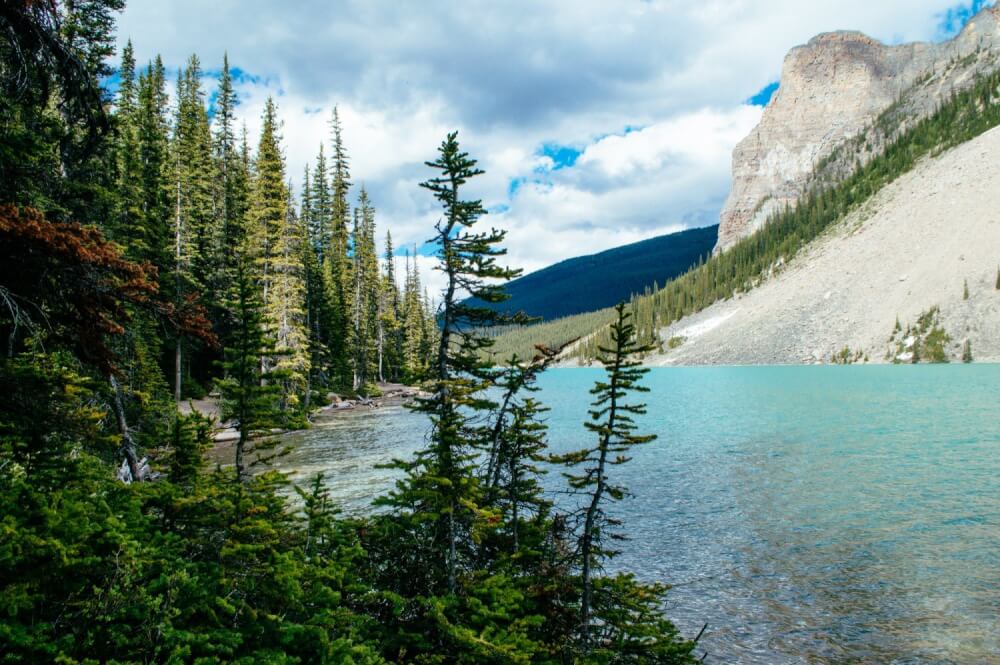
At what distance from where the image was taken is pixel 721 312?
167m

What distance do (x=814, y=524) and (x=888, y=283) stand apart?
12943 cm

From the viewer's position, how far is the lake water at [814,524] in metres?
11.8

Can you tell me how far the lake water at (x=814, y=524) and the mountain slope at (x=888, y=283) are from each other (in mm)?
83427

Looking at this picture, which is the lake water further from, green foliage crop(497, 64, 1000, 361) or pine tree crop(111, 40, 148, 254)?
green foliage crop(497, 64, 1000, 361)

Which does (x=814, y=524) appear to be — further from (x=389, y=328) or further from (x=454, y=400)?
(x=389, y=328)

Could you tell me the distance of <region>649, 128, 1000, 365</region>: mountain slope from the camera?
342ft

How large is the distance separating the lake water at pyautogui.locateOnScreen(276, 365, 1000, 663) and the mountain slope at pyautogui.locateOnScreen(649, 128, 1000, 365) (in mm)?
83427

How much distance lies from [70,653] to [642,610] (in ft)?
23.3

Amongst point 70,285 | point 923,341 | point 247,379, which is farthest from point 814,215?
point 70,285

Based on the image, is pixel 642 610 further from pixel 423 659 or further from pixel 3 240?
pixel 3 240

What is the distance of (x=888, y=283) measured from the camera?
12138cm

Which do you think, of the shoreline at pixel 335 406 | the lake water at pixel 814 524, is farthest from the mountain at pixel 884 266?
the lake water at pixel 814 524

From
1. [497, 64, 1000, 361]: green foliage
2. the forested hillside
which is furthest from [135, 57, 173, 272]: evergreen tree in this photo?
[497, 64, 1000, 361]: green foliage

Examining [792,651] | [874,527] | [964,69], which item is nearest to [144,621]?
[792,651]
